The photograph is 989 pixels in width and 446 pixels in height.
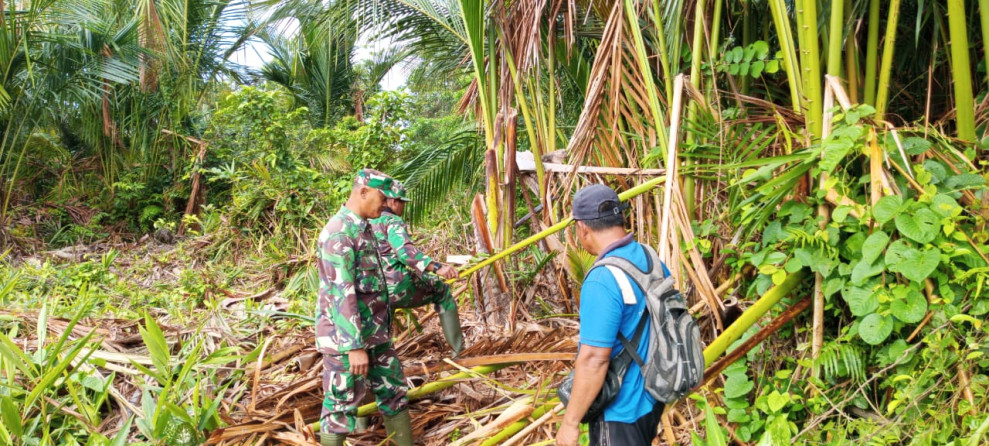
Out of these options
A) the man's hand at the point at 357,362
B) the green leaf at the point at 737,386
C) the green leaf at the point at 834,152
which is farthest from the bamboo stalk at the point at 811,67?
the man's hand at the point at 357,362

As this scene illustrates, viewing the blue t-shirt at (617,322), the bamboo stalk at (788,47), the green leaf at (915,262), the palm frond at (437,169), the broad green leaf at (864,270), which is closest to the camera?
the blue t-shirt at (617,322)

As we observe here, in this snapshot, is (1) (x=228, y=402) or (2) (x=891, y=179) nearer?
(2) (x=891, y=179)

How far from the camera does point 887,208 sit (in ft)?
7.98

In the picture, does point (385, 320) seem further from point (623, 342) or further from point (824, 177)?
point (824, 177)

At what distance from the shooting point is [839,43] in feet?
8.88

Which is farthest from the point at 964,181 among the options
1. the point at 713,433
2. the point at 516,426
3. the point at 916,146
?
the point at 516,426

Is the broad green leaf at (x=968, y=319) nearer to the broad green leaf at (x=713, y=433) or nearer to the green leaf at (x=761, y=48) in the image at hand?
the broad green leaf at (x=713, y=433)

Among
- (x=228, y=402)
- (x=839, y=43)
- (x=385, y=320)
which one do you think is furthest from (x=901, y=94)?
(x=228, y=402)

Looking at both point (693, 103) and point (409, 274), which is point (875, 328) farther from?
point (409, 274)

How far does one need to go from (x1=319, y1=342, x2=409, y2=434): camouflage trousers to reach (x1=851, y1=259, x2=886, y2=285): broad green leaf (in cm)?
213

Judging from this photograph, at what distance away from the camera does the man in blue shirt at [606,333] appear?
188 centimetres

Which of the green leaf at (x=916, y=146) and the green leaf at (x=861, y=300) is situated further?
the green leaf at (x=916, y=146)

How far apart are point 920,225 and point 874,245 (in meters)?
0.16

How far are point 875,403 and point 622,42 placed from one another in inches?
85.8
